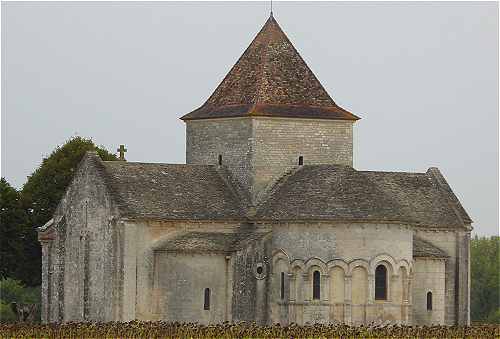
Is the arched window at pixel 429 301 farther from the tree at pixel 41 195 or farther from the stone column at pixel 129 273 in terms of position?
the tree at pixel 41 195

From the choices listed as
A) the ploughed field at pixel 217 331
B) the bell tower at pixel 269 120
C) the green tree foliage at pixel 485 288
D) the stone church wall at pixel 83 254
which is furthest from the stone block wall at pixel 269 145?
the green tree foliage at pixel 485 288

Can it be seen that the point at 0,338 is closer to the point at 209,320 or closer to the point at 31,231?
the point at 209,320

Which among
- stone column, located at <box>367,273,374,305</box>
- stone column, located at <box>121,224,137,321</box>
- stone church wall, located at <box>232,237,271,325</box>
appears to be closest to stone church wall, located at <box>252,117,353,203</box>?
stone church wall, located at <box>232,237,271,325</box>

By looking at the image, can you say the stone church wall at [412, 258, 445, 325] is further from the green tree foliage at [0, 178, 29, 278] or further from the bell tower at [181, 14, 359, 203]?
the green tree foliage at [0, 178, 29, 278]

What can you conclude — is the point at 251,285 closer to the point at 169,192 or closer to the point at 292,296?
the point at 292,296

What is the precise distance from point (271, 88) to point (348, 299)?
9.99m

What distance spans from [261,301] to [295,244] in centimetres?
253

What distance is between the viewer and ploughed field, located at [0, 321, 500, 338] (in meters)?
59.3

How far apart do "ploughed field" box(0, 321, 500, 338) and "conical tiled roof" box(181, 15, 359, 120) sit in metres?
10.8

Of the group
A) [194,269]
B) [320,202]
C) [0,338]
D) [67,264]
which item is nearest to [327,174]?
[320,202]

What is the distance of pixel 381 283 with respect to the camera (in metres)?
67.1

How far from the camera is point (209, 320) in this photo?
67.4m

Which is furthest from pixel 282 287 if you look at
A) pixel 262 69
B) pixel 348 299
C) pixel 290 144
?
pixel 262 69

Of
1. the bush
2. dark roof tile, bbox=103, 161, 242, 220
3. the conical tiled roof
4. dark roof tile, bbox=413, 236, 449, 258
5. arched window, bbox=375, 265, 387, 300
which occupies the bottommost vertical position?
the bush
